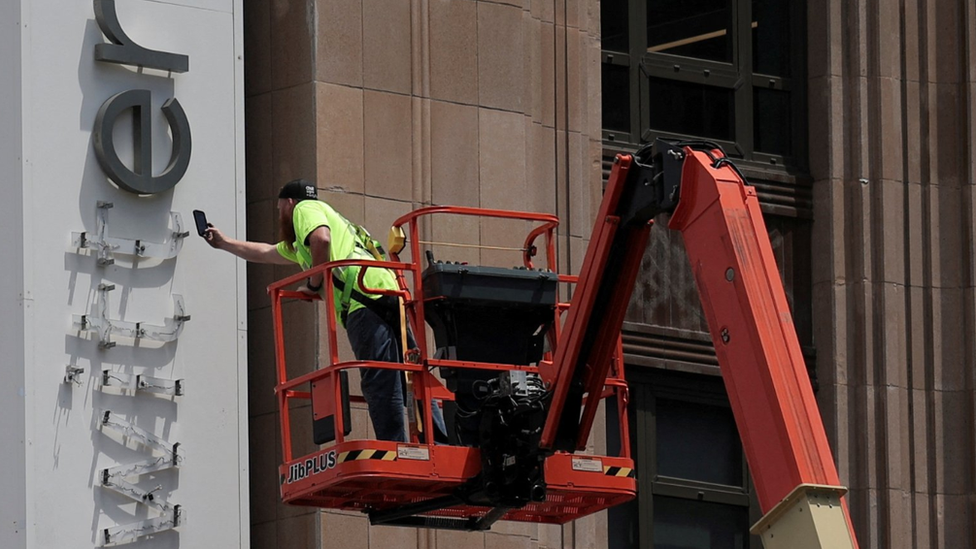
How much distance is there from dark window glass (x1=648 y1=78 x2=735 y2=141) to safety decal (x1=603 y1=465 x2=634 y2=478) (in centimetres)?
806

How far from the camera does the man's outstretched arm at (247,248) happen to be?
18172 mm

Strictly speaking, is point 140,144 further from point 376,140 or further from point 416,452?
point 416,452

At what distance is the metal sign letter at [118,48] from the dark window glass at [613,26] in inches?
243

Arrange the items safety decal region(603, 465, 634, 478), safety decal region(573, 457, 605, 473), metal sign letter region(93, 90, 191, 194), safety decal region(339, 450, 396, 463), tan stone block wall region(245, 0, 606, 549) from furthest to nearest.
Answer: tan stone block wall region(245, 0, 606, 549) < metal sign letter region(93, 90, 191, 194) < safety decal region(603, 465, 634, 478) < safety decal region(573, 457, 605, 473) < safety decal region(339, 450, 396, 463)

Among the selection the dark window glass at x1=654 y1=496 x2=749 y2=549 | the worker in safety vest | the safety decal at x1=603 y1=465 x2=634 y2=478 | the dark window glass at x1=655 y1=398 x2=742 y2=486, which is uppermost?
the worker in safety vest

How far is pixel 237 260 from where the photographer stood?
791 inches

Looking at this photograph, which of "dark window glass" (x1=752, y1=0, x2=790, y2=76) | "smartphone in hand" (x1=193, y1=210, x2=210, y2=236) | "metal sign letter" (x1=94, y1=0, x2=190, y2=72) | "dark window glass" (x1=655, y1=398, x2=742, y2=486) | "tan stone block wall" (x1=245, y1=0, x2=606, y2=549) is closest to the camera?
"smartphone in hand" (x1=193, y1=210, x2=210, y2=236)

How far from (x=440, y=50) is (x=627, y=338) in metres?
3.99

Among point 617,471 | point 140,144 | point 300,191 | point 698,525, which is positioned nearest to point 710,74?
point 698,525

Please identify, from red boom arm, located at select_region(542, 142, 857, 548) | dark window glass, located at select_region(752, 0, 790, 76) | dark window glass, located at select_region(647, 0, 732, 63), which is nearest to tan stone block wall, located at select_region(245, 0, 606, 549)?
dark window glass, located at select_region(647, 0, 732, 63)

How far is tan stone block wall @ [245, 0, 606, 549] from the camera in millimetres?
20453

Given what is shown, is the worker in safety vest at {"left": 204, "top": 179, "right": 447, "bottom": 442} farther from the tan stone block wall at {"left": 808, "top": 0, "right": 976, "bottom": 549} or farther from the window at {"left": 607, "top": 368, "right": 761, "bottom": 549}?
the tan stone block wall at {"left": 808, "top": 0, "right": 976, "bottom": 549}

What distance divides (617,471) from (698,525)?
23.9 feet

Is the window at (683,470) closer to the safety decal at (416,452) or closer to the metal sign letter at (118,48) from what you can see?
the metal sign letter at (118,48)
